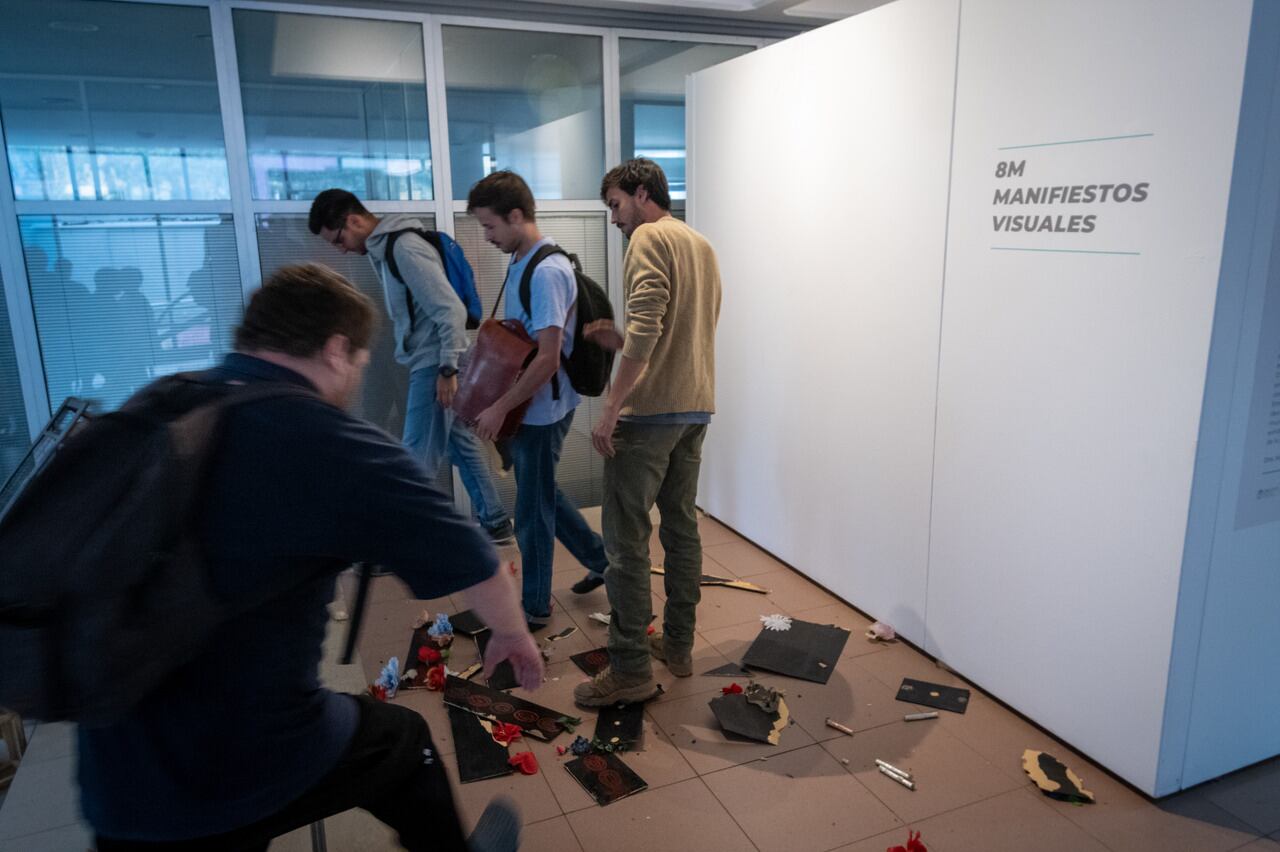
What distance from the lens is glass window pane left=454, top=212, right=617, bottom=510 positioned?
439cm

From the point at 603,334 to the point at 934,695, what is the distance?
63.7 inches

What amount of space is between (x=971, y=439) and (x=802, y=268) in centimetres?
112

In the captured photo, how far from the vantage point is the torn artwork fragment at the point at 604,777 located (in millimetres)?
2359

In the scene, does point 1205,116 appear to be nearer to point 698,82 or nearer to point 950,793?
point 950,793

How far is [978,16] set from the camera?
102 inches

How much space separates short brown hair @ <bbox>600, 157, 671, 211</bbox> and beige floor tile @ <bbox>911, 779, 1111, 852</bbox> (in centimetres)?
194

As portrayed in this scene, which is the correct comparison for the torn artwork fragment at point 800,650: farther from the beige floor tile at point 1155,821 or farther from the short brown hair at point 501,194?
the short brown hair at point 501,194

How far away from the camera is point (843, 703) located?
2.79 metres

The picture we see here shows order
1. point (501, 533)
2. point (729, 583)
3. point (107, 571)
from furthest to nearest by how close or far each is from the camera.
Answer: point (501, 533), point (729, 583), point (107, 571)

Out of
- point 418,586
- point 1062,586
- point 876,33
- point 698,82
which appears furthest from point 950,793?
point 698,82

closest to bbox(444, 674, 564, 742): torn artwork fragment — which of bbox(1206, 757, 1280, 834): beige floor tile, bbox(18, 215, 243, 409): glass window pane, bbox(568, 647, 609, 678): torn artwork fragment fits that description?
bbox(568, 647, 609, 678): torn artwork fragment

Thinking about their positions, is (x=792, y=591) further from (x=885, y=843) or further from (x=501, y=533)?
(x=885, y=843)

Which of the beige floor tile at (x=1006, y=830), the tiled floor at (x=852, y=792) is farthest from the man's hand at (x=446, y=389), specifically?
the beige floor tile at (x=1006, y=830)

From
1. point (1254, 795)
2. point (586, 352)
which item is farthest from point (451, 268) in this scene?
point (1254, 795)
